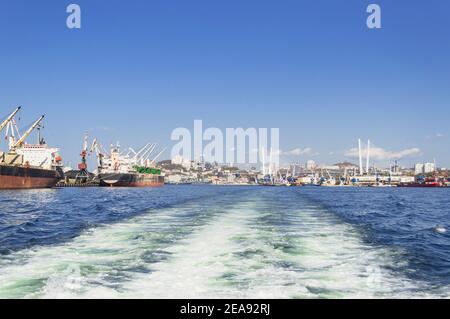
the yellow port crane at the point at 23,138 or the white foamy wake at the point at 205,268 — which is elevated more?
the yellow port crane at the point at 23,138

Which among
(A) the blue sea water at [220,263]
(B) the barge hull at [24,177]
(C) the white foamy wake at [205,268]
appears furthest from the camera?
(B) the barge hull at [24,177]

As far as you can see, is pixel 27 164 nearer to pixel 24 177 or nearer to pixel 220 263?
pixel 24 177

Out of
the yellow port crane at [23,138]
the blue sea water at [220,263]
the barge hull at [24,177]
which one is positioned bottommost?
the blue sea water at [220,263]

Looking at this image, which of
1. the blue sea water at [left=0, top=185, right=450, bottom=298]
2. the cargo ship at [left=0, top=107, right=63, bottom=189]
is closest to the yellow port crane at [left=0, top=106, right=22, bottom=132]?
the cargo ship at [left=0, top=107, right=63, bottom=189]

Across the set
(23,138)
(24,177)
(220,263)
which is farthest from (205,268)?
(23,138)

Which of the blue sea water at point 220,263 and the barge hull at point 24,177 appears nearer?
the blue sea water at point 220,263

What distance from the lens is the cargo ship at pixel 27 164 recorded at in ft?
358

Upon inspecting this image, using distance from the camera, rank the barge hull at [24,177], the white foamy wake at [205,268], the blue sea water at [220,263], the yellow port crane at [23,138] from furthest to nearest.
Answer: the yellow port crane at [23,138], the barge hull at [24,177], the blue sea water at [220,263], the white foamy wake at [205,268]

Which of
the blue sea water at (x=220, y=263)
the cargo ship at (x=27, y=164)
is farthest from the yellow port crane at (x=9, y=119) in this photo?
the blue sea water at (x=220, y=263)

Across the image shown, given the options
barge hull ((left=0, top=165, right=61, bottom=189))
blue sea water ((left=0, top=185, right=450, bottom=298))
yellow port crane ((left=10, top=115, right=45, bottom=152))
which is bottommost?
blue sea water ((left=0, top=185, right=450, bottom=298))

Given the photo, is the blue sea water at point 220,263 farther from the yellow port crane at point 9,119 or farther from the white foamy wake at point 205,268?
the yellow port crane at point 9,119

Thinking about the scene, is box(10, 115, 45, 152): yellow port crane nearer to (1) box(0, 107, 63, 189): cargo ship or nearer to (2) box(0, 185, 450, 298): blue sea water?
(1) box(0, 107, 63, 189): cargo ship

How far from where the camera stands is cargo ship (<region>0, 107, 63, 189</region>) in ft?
358

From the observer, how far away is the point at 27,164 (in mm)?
125062
